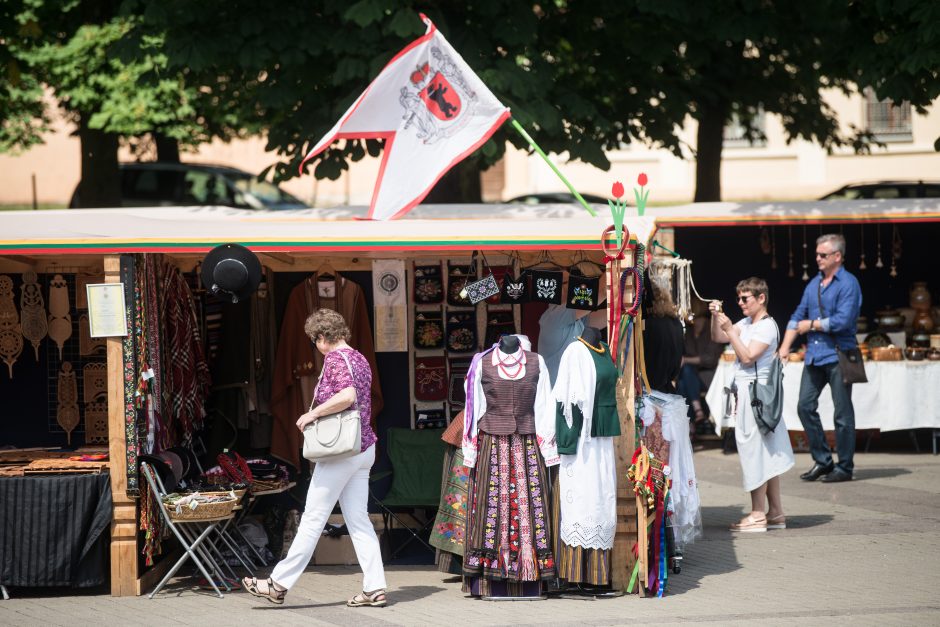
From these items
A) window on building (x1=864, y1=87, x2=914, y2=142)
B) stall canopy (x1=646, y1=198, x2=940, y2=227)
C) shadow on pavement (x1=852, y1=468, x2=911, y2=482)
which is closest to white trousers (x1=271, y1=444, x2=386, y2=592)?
shadow on pavement (x1=852, y1=468, x2=911, y2=482)

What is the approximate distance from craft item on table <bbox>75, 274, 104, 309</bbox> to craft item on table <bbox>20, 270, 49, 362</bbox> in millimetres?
241

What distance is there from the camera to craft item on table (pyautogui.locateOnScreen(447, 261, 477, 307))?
30.9 feet

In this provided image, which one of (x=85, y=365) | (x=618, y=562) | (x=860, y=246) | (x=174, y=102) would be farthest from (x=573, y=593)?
(x=174, y=102)

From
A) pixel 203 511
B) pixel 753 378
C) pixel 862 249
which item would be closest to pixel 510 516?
pixel 203 511

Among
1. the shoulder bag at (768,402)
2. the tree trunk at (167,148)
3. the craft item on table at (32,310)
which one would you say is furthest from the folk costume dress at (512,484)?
the tree trunk at (167,148)

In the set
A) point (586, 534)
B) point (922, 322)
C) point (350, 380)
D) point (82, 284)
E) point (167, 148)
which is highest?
point (167, 148)

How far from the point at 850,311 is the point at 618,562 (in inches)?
162

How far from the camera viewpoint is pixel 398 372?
31.2 feet

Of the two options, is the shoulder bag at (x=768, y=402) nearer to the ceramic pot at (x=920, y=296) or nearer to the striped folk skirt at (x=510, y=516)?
the striped folk skirt at (x=510, y=516)

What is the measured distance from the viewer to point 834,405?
36.8 feet

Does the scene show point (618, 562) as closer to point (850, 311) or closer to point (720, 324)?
point (720, 324)

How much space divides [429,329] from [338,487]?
79.9 inches

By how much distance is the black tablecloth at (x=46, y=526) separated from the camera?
8.04 meters

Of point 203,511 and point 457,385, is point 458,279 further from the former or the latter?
point 203,511
